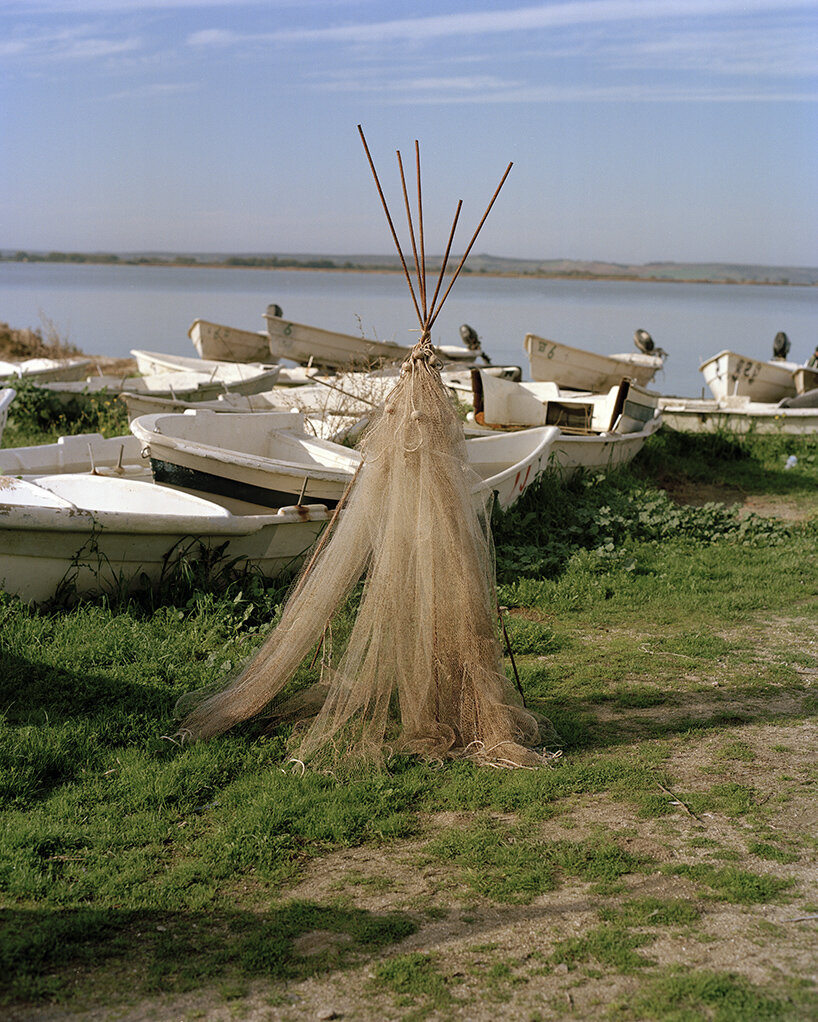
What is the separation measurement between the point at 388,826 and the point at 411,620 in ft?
3.17

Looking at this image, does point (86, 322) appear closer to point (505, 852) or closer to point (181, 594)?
point (181, 594)

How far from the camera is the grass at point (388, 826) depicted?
302 centimetres

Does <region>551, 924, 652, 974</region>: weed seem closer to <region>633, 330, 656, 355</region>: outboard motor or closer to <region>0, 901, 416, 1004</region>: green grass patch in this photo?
<region>0, 901, 416, 1004</region>: green grass patch

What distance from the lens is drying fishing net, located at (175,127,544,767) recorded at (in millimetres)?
4488

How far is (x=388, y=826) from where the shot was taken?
395cm

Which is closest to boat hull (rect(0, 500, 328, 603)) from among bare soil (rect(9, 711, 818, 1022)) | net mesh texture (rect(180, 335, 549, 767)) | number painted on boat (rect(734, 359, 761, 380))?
net mesh texture (rect(180, 335, 549, 767))

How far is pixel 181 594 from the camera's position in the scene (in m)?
6.38

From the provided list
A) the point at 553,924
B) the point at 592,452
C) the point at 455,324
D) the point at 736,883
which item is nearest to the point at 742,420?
the point at 592,452

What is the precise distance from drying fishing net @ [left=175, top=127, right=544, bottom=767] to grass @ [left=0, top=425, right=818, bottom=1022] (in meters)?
0.16

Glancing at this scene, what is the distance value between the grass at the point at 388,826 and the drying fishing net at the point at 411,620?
16 cm

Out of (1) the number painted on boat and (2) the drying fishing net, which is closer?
(2) the drying fishing net

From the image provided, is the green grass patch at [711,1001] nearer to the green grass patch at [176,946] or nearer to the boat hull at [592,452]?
the green grass patch at [176,946]

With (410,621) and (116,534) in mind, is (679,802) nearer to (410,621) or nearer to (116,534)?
(410,621)

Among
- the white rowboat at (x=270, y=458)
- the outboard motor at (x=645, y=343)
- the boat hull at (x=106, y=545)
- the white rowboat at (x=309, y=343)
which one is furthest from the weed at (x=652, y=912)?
the outboard motor at (x=645, y=343)
